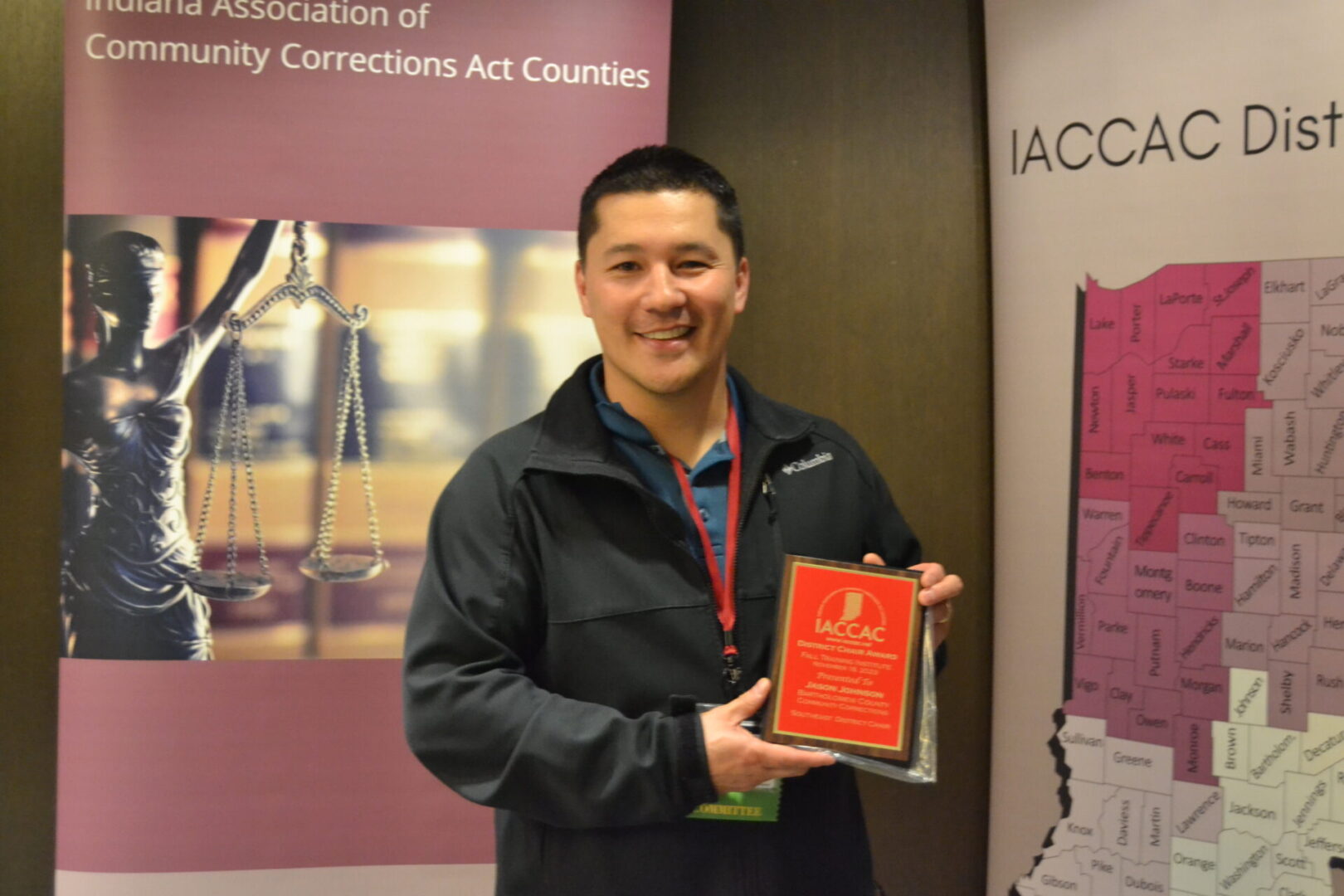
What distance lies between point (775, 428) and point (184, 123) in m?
1.49

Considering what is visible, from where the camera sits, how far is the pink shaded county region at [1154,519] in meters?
2.21

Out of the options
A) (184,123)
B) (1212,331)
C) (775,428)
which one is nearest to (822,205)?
(1212,331)

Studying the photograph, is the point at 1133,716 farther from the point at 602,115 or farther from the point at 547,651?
the point at 602,115

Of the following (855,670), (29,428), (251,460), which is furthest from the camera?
(29,428)

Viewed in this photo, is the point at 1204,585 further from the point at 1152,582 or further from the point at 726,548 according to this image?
the point at 726,548

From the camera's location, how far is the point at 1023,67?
2404 mm

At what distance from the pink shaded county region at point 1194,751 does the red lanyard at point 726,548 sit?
1.28 meters

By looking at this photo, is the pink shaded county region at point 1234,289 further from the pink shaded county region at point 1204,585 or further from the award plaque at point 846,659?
the award plaque at point 846,659

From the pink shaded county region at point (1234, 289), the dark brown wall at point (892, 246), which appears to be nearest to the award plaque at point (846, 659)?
the pink shaded county region at point (1234, 289)

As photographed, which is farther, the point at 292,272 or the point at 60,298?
the point at 60,298

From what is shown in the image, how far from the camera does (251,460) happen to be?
223 centimetres

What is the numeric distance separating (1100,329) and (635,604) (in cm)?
142

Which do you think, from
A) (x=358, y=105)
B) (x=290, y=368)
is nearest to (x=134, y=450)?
(x=290, y=368)

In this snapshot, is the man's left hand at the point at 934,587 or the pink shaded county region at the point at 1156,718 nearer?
the man's left hand at the point at 934,587
